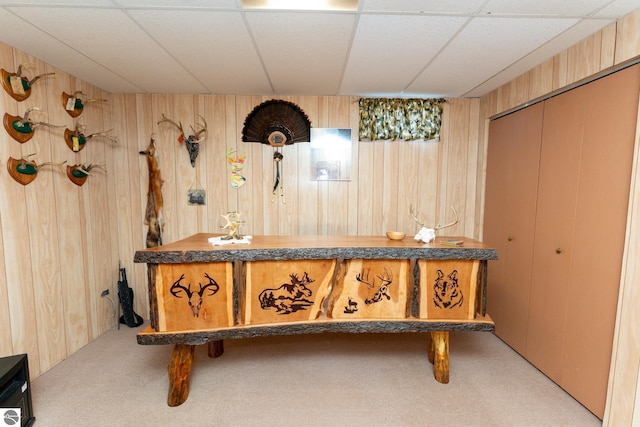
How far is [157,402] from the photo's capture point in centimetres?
192

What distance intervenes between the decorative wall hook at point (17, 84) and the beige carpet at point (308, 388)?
6.94 ft

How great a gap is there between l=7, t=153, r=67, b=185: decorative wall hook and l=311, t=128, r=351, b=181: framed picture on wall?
229 cm

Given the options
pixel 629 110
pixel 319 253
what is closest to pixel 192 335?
pixel 319 253

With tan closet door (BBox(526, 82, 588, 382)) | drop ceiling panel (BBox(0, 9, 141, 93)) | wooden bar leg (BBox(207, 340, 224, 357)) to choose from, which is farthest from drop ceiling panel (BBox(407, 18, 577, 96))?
wooden bar leg (BBox(207, 340, 224, 357))

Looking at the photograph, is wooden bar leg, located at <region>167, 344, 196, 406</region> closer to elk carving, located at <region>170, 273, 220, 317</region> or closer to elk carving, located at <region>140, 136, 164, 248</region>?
elk carving, located at <region>170, 273, 220, 317</region>

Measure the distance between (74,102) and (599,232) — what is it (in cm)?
415

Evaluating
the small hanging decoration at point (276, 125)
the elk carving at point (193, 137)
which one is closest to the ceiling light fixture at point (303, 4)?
the small hanging decoration at point (276, 125)

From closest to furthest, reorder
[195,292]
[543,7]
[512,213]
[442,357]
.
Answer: [543,7] → [195,292] → [442,357] → [512,213]

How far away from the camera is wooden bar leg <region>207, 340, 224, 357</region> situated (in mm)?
2408

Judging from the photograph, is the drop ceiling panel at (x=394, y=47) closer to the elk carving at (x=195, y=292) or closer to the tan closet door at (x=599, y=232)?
the tan closet door at (x=599, y=232)

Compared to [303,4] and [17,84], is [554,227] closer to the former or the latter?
[303,4]

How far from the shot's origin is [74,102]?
246cm

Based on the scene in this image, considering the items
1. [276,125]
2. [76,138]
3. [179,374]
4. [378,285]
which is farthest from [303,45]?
[179,374]

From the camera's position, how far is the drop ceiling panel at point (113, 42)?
162cm
